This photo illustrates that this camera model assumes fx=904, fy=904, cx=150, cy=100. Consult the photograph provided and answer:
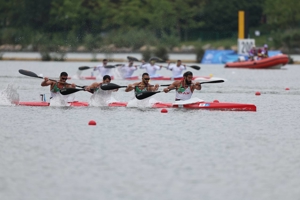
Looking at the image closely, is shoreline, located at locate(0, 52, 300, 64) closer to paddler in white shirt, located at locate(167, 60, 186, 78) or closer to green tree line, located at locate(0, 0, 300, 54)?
green tree line, located at locate(0, 0, 300, 54)

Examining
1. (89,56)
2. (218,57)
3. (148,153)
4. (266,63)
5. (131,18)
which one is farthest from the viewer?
(131,18)

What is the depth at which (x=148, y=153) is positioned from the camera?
18.5 metres

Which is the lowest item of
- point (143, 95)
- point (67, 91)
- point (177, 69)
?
point (143, 95)

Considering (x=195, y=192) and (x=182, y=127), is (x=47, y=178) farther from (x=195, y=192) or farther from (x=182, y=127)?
(x=182, y=127)

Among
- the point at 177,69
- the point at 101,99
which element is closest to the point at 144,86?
the point at 101,99

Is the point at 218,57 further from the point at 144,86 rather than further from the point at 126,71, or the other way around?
the point at 144,86

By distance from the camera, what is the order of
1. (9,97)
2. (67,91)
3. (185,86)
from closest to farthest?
(185,86) < (67,91) < (9,97)

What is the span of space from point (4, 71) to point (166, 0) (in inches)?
1906

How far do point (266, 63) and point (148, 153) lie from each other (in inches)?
1557

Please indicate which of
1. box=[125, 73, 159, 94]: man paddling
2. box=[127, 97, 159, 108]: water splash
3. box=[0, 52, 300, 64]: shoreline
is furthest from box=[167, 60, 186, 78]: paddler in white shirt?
box=[0, 52, 300, 64]: shoreline

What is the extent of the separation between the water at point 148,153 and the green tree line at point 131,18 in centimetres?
6141

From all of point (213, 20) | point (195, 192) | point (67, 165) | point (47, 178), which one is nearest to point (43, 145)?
point (67, 165)

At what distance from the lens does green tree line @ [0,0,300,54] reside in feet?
299

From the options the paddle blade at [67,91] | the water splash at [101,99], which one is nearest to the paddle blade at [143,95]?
the water splash at [101,99]
